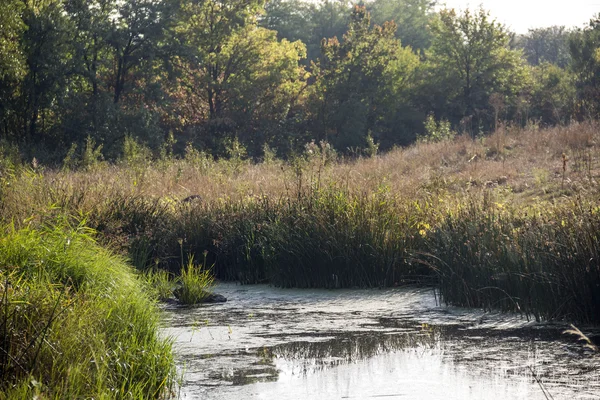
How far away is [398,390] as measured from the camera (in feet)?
17.0

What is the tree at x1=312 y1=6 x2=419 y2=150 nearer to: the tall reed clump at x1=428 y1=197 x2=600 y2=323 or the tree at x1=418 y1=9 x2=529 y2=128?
the tree at x1=418 y1=9 x2=529 y2=128

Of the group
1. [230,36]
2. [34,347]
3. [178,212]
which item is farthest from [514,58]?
[34,347]

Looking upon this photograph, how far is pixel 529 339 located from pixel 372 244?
3342 millimetres

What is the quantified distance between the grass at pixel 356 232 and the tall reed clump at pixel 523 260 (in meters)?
0.01

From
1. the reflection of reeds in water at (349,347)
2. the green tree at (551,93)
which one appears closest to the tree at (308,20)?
the green tree at (551,93)

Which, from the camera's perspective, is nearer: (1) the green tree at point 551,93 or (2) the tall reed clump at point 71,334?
(2) the tall reed clump at point 71,334

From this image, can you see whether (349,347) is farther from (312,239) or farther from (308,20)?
(308,20)

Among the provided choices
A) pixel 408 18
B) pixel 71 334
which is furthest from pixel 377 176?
pixel 408 18

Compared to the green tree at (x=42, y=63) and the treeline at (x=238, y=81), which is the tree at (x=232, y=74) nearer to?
the treeline at (x=238, y=81)

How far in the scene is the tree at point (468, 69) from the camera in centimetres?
4094

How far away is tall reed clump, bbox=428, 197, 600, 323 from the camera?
22.8ft

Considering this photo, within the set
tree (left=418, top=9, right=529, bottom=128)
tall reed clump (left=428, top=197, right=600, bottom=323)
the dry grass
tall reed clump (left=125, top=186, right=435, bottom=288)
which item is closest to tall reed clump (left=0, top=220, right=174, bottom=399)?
the dry grass

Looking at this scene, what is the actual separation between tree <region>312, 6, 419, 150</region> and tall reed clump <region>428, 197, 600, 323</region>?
93.7 ft

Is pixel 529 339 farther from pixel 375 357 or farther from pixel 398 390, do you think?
pixel 398 390
